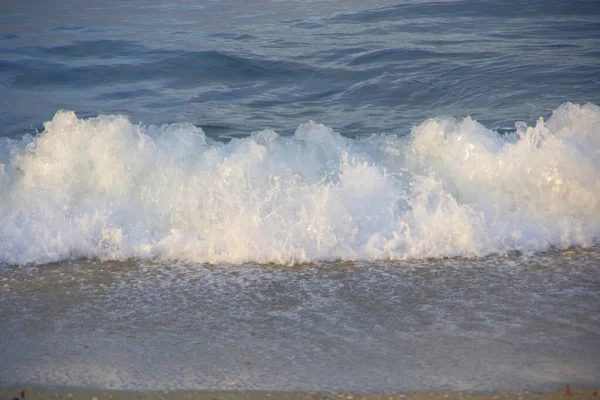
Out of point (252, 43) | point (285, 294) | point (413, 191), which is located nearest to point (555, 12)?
point (252, 43)

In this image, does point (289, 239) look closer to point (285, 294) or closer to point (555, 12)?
point (285, 294)

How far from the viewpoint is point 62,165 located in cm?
565

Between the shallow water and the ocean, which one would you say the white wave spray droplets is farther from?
the shallow water

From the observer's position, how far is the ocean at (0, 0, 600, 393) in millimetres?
3225

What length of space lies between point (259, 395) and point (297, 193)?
2515 mm

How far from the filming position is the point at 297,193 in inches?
207

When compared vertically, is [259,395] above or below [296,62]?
below

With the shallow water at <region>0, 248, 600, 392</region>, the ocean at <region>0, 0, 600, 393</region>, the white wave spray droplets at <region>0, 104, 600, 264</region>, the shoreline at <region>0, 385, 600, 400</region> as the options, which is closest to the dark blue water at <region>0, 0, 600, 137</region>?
the ocean at <region>0, 0, 600, 393</region>

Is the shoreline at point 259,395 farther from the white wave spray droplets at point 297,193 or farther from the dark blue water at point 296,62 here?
the dark blue water at point 296,62

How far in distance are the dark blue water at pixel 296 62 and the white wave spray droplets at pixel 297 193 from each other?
6.04ft

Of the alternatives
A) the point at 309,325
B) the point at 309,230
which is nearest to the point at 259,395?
the point at 309,325

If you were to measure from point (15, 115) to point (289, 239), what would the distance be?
5.23 meters

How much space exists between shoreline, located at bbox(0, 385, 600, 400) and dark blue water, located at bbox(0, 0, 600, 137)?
4.99m

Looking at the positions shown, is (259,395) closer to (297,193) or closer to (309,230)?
(309,230)
